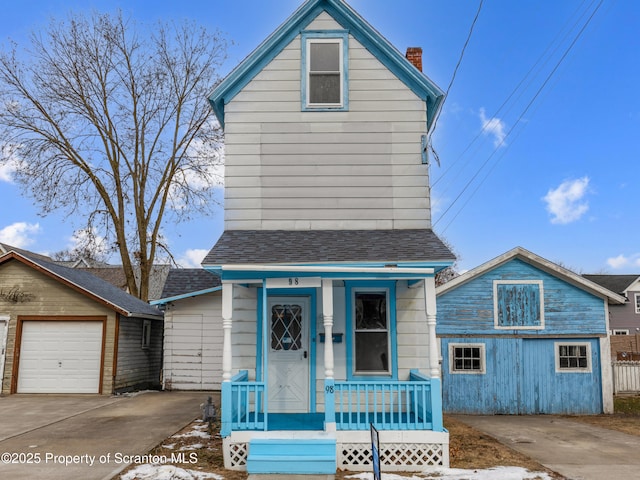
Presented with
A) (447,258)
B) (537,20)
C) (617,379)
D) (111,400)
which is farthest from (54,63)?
(617,379)

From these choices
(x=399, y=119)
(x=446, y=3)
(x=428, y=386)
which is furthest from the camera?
(x=446, y=3)

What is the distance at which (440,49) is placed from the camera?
12.2 m

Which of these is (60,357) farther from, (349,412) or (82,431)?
(349,412)

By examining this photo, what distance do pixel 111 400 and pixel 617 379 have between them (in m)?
15.7

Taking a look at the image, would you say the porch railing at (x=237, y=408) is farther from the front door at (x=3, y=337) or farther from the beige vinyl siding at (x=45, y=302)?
the front door at (x=3, y=337)

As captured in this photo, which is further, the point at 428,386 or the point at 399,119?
the point at 399,119

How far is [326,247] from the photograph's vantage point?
28.4 feet

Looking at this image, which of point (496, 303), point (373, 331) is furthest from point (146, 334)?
point (373, 331)

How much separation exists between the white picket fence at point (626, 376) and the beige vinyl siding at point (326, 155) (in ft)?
39.2

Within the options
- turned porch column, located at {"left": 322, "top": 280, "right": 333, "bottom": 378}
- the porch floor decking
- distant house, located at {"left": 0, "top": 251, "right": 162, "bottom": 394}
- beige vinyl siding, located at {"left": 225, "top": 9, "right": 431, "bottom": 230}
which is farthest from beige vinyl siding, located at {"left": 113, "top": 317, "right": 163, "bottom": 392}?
turned porch column, located at {"left": 322, "top": 280, "right": 333, "bottom": 378}

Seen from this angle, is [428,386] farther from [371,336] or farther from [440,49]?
[440,49]

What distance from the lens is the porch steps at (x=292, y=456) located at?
708 centimetres

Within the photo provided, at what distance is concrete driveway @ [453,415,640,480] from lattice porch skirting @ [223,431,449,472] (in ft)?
5.48

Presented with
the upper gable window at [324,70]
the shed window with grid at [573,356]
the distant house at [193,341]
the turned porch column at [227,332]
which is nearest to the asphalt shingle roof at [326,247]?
the turned porch column at [227,332]
